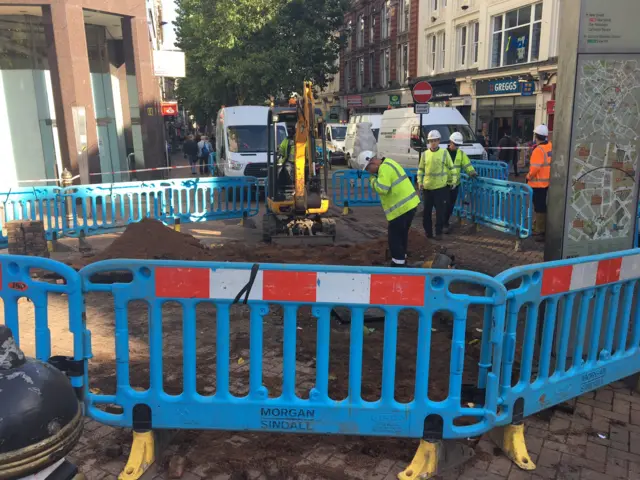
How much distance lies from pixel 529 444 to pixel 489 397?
684mm

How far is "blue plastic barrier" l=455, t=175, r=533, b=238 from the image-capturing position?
895 cm

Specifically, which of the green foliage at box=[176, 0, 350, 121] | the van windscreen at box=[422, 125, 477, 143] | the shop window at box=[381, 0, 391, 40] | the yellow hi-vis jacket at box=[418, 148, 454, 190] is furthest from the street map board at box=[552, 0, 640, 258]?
the shop window at box=[381, 0, 391, 40]

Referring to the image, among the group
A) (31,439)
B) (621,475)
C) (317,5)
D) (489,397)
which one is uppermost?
(317,5)

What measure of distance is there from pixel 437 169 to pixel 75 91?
33.1 ft

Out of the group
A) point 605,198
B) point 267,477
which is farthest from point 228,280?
point 605,198

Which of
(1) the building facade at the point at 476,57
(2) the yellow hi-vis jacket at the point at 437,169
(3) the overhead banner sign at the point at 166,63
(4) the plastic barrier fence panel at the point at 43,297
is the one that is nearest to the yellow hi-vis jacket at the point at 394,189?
(2) the yellow hi-vis jacket at the point at 437,169

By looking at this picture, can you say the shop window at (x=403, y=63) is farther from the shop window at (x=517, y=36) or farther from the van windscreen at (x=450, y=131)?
the van windscreen at (x=450, y=131)

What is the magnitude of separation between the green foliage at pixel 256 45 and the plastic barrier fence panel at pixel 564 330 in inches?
1060

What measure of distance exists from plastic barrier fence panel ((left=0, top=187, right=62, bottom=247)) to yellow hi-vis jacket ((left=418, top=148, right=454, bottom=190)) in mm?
6641

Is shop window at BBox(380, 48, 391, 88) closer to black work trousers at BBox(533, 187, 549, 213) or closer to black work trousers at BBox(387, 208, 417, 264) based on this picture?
black work trousers at BBox(533, 187, 549, 213)

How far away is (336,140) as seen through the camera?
96.3ft

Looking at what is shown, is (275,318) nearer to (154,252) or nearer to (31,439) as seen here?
(154,252)

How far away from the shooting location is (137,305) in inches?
254

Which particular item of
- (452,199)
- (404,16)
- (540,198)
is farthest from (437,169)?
(404,16)
